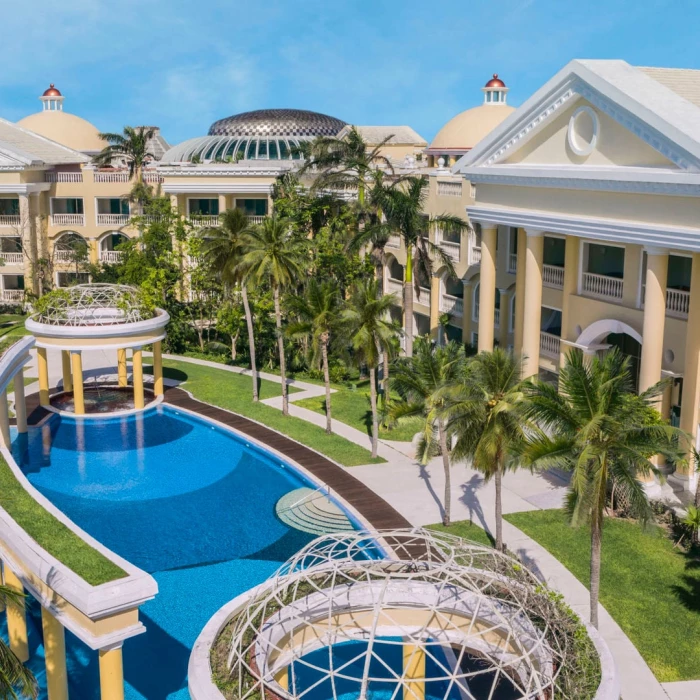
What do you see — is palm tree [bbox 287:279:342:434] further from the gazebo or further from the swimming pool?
the gazebo

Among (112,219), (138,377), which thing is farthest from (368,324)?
(112,219)

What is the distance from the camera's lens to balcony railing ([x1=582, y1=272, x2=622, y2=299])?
33812 millimetres

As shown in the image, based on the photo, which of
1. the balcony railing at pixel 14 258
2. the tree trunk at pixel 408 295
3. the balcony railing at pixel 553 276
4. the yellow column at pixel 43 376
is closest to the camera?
the balcony railing at pixel 553 276

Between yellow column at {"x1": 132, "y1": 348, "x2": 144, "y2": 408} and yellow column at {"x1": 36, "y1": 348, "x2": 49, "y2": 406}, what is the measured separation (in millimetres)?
4075

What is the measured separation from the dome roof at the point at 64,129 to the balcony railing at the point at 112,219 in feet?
54.4

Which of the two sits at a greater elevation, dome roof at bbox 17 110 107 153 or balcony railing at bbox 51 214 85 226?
dome roof at bbox 17 110 107 153

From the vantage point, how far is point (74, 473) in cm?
3506

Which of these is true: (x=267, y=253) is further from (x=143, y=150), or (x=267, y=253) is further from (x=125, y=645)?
(x=143, y=150)

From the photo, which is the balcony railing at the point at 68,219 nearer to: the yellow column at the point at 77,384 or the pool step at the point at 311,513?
the yellow column at the point at 77,384

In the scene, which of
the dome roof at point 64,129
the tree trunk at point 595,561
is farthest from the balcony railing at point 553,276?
the dome roof at point 64,129

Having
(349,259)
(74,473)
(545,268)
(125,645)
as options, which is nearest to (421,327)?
(349,259)

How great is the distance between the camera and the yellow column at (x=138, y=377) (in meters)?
41.7

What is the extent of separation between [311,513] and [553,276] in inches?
586

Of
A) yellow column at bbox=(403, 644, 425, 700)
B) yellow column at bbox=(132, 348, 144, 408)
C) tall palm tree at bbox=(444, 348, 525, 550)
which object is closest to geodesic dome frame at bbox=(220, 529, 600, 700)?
yellow column at bbox=(403, 644, 425, 700)
